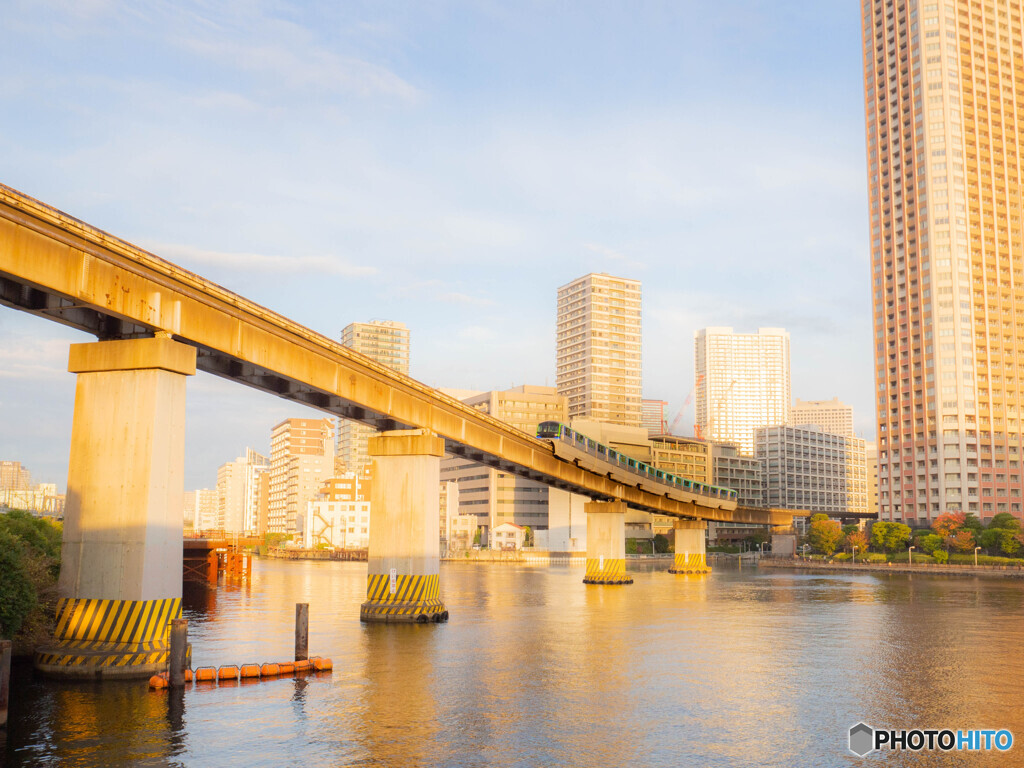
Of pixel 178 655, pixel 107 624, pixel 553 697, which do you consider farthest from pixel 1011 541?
pixel 107 624

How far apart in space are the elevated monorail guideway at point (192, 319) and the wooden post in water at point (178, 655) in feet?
40.0

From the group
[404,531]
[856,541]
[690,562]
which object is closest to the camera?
[404,531]

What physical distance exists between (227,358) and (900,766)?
33306 millimetres

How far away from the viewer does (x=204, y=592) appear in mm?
99688

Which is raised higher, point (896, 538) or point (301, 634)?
point (301, 634)

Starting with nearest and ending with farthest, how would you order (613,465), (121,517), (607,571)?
(121,517) < (613,465) < (607,571)

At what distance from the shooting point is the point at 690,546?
148625 mm

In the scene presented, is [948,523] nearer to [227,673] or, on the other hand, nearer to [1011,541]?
[1011,541]

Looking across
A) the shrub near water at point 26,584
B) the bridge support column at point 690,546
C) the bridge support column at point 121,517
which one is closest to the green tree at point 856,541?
the bridge support column at point 690,546

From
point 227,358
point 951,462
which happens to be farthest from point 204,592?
point 951,462

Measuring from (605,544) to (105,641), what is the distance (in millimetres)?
83153

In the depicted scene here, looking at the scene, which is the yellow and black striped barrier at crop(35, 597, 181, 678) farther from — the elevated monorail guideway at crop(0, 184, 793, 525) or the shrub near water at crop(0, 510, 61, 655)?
the elevated monorail guideway at crop(0, 184, 793, 525)

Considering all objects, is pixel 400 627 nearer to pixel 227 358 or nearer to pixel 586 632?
pixel 586 632

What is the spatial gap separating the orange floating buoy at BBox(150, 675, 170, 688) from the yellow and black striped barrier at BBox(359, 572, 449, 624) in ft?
83.1
